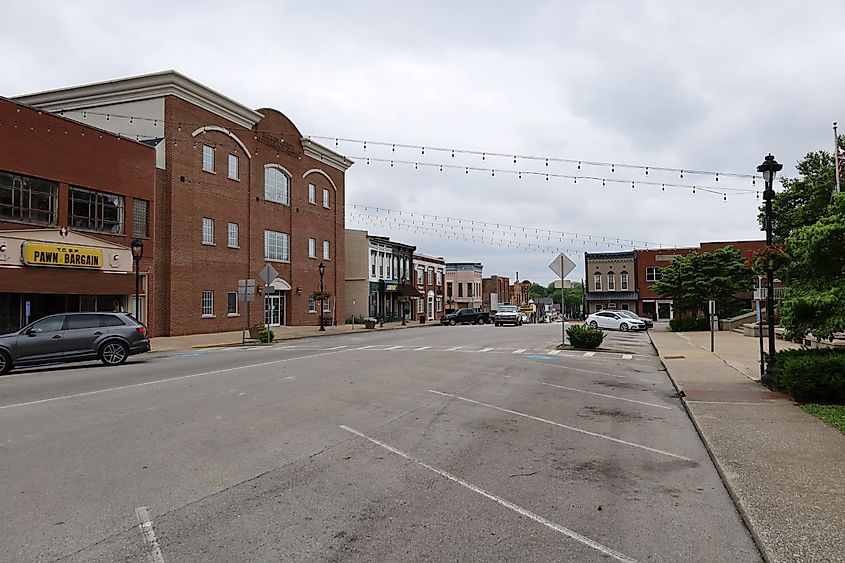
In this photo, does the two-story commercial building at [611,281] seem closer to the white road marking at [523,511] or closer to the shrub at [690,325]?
the shrub at [690,325]

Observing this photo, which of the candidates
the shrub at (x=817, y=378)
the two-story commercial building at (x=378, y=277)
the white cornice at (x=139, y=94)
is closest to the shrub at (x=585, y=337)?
the shrub at (x=817, y=378)

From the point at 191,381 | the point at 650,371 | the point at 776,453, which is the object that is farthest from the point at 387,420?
the point at 650,371

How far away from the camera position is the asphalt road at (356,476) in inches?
179

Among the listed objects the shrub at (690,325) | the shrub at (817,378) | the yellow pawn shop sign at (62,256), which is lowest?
the shrub at (690,325)

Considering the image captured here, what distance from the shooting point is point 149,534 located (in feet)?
15.3

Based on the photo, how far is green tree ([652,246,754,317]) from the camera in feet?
137

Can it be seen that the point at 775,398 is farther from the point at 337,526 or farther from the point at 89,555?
the point at 89,555

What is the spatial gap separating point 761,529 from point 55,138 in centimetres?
2797

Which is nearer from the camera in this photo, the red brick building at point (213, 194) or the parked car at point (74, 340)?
the parked car at point (74, 340)

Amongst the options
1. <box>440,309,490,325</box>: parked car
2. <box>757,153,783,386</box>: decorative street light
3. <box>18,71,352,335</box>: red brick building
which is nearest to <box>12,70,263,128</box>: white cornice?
<box>18,71,352,335</box>: red brick building

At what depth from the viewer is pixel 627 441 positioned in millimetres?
8164

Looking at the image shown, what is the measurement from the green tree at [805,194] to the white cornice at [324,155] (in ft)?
97.6

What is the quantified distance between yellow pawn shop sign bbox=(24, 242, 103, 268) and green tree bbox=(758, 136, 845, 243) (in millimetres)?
31657

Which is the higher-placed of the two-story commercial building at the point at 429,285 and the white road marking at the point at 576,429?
the two-story commercial building at the point at 429,285
